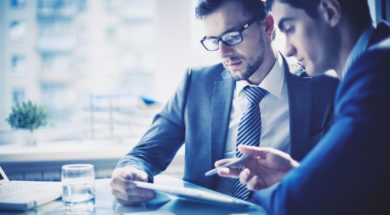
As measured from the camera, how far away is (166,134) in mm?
1567

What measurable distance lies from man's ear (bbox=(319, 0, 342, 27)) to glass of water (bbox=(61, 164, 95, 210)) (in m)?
0.74

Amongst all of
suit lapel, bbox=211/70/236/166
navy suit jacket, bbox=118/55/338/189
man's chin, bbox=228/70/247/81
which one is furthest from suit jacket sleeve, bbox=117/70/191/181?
man's chin, bbox=228/70/247/81

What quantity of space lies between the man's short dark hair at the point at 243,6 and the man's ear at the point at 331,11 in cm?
60

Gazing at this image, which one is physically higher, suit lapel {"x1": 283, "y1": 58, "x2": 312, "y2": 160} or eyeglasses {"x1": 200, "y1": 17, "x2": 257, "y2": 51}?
eyeglasses {"x1": 200, "y1": 17, "x2": 257, "y2": 51}

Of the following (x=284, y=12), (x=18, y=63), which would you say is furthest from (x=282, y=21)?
(x=18, y=63)

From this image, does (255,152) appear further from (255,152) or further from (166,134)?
(166,134)

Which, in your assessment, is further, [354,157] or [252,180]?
[252,180]

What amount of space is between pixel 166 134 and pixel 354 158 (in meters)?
1.02

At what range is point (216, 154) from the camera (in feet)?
4.78

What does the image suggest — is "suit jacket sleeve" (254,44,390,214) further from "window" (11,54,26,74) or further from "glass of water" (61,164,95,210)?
"window" (11,54,26,74)

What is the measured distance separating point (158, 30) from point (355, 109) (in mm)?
1753

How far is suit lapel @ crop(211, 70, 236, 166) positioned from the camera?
1456mm

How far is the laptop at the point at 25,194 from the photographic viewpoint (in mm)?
993

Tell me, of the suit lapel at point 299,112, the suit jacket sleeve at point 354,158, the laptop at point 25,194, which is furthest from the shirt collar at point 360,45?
the laptop at point 25,194
